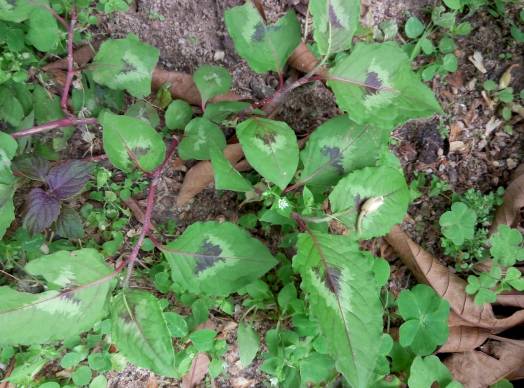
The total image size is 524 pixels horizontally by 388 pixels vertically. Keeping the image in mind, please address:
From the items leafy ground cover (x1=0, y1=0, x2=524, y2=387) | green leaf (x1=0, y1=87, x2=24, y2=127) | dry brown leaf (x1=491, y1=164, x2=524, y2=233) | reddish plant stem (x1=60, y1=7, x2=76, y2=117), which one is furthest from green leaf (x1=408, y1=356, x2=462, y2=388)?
green leaf (x1=0, y1=87, x2=24, y2=127)

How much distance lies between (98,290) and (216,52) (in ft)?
4.13

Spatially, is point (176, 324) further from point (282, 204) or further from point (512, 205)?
point (512, 205)

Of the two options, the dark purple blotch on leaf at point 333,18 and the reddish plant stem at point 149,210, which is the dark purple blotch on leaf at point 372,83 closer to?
the dark purple blotch on leaf at point 333,18

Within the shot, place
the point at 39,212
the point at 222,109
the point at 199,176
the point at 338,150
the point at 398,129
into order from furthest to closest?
1. the point at 398,129
2. the point at 199,176
3. the point at 222,109
4. the point at 338,150
5. the point at 39,212

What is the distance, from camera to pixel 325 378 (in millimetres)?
2451

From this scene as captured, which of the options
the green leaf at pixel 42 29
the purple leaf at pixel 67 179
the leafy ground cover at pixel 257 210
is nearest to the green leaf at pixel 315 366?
the leafy ground cover at pixel 257 210

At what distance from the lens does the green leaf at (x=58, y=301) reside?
1.83 m

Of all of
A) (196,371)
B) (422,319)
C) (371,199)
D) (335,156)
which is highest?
(335,156)

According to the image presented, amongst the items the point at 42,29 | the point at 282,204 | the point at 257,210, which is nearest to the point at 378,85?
the point at 282,204

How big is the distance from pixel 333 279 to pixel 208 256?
1.67 feet

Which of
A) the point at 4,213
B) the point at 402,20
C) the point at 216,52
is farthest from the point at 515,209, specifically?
the point at 4,213

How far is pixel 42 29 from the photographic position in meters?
2.14

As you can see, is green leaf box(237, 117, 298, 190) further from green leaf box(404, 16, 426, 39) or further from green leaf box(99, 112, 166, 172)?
green leaf box(404, 16, 426, 39)

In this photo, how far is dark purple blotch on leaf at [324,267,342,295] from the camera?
1928mm
